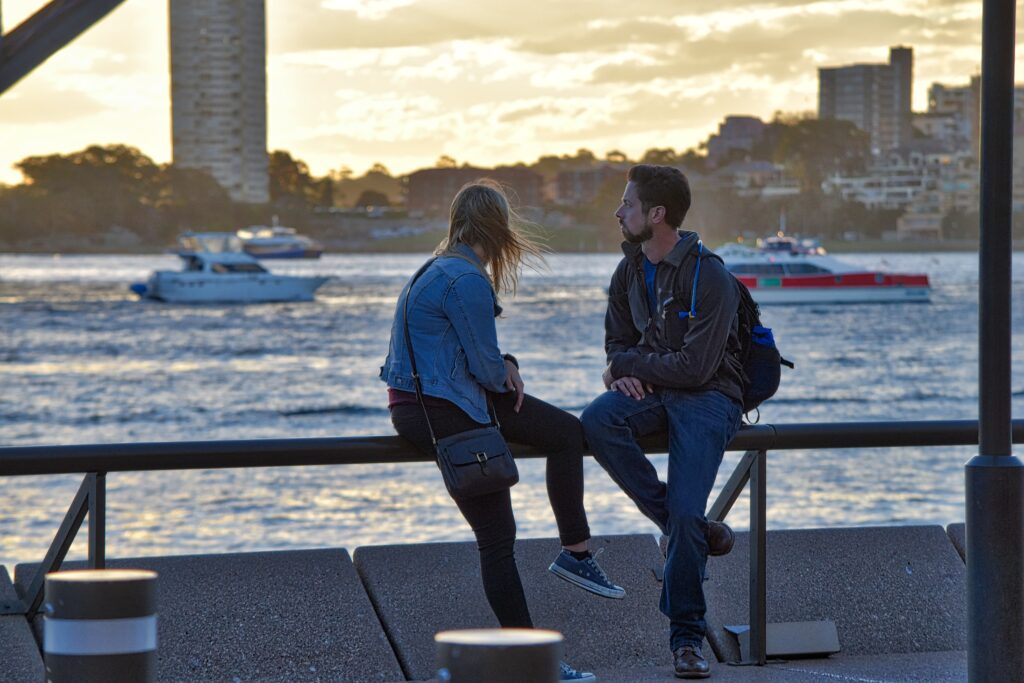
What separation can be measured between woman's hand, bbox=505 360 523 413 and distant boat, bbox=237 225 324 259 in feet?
485

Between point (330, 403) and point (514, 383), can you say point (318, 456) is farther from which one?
point (330, 403)

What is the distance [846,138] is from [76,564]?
13132 cm

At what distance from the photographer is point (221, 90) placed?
13800 centimetres

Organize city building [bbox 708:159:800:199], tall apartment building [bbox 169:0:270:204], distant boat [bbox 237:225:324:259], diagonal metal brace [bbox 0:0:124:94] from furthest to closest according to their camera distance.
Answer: distant boat [bbox 237:225:324:259]
tall apartment building [bbox 169:0:270:204]
city building [bbox 708:159:800:199]
diagonal metal brace [bbox 0:0:124:94]

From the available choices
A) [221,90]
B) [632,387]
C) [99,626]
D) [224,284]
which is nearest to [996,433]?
[632,387]

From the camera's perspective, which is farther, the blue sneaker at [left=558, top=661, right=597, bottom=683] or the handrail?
the blue sneaker at [left=558, top=661, right=597, bottom=683]

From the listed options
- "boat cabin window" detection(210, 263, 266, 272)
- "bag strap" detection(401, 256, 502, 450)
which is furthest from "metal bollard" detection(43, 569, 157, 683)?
"boat cabin window" detection(210, 263, 266, 272)

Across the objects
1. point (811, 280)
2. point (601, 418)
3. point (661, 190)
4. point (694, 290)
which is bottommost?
point (811, 280)

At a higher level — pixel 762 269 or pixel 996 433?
pixel 996 433

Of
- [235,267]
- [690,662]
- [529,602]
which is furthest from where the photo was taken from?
[235,267]

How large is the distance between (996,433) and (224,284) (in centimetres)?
8675

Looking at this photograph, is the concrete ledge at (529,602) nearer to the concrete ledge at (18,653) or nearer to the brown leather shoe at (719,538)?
the brown leather shoe at (719,538)

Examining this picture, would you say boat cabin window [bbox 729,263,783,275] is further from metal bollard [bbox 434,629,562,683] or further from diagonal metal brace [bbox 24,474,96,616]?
metal bollard [bbox 434,629,562,683]

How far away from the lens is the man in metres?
4.73
